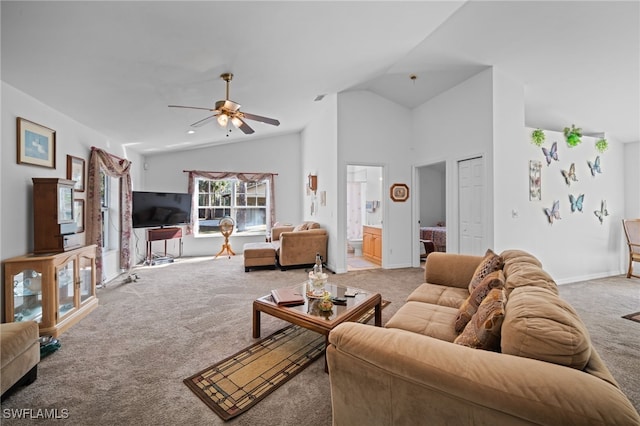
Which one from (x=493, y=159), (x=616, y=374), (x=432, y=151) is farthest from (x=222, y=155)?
(x=616, y=374)

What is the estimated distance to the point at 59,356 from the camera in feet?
7.51

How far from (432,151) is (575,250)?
280 centimetres

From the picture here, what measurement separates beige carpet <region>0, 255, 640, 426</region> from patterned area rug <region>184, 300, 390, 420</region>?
62 mm

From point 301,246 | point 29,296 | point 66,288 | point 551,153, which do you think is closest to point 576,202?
point 551,153

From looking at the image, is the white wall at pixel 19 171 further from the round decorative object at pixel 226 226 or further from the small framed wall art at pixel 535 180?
the small framed wall art at pixel 535 180

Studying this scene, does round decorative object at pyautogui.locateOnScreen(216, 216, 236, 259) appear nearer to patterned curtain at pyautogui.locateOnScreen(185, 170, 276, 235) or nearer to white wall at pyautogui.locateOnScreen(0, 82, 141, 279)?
patterned curtain at pyautogui.locateOnScreen(185, 170, 276, 235)

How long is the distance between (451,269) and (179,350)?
2.65m

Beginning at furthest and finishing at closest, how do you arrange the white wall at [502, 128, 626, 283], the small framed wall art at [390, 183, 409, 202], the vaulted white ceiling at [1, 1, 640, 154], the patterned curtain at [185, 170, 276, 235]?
the patterned curtain at [185, 170, 276, 235] → the small framed wall art at [390, 183, 409, 202] → the white wall at [502, 128, 626, 283] → the vaulted white ceiling at [1, 1, 640, 154]

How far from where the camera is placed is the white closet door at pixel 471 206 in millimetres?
4141

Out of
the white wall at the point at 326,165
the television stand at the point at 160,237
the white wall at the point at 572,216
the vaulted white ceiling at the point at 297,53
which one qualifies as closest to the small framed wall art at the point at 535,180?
the white wall at the point at 572,216

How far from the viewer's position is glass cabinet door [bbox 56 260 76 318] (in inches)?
109

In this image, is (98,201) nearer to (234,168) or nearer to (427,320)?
(234,168)

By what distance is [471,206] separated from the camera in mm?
4348

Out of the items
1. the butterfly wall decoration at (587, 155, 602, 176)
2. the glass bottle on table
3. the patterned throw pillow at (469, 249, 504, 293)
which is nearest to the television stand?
the glass bottle on table
